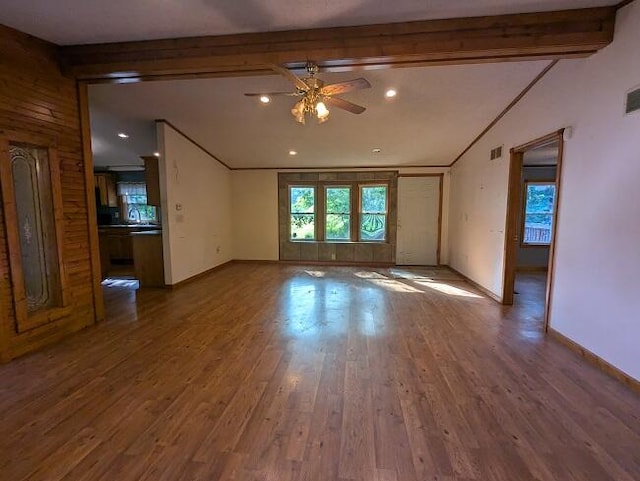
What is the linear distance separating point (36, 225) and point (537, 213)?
27.5ft

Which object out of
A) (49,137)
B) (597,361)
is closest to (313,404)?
(597,361)

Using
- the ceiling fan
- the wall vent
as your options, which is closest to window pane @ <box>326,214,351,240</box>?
the wall vent

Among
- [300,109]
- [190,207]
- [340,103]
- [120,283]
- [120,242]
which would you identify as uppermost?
[340,103]

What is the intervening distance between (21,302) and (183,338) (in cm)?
143

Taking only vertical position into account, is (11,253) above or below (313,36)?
below

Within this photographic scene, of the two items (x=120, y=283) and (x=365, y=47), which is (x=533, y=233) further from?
(x=120, y=283)

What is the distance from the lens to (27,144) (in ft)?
9.51

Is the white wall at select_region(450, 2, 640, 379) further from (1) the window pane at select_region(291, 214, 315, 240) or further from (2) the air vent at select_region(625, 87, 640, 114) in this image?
(1) the window pane at select_region(291, 214, 315, 240)

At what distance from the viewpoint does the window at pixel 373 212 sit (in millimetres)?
7371

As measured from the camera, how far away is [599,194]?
270cm

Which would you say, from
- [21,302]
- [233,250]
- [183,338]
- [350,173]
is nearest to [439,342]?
[183,338]

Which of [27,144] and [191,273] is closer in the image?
[27,144]

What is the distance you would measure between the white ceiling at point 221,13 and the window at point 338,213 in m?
4.79

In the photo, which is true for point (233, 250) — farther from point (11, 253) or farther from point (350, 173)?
point (11, 253)
